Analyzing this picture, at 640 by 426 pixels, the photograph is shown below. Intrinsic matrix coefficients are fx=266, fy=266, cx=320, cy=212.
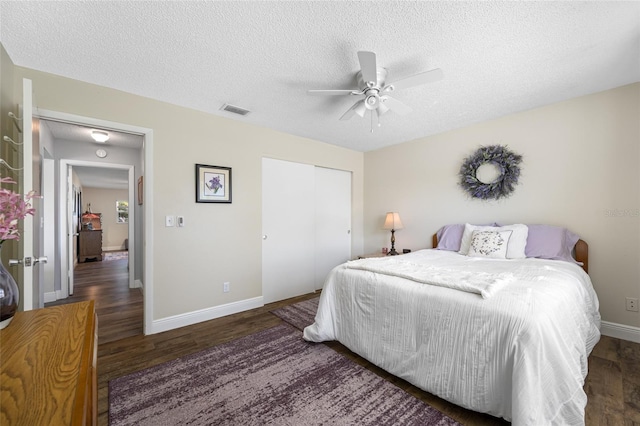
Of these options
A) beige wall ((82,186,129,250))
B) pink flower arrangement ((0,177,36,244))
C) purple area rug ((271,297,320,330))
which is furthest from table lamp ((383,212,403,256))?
beige wall ((82,186,129,250))

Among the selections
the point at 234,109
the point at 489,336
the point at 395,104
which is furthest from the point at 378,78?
the point at 489,336

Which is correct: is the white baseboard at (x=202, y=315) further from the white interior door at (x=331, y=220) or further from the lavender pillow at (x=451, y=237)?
the lavender pillow at (x=451, y=237)

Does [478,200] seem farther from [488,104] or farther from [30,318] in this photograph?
[30,318]

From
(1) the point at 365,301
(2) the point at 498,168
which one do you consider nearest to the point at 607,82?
(2) the point at 498,168

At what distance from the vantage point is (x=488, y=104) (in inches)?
108

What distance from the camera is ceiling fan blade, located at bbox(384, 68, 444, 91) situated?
5.95 feet

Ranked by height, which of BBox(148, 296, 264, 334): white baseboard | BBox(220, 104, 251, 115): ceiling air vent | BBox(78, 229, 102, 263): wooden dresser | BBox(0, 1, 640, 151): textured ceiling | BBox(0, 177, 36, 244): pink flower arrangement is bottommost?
BBox(148, 296, 264, 334): white baseboard

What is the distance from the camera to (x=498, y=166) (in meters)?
3.12

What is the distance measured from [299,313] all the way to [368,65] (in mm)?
2618

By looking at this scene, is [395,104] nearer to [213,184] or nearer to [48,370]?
[213,184]

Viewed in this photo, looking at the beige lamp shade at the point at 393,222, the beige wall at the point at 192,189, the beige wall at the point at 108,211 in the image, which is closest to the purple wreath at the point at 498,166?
the beige lamp shade at the point at 393,222

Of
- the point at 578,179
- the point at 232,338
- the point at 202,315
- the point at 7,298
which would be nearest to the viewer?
the point at 7,298

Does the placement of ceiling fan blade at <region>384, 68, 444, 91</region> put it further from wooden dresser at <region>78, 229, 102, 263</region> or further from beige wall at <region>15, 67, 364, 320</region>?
wooden dresser at <region>78, 229, 102, 263</region>

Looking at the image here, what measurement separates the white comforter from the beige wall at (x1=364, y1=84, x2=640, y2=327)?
0.57m
